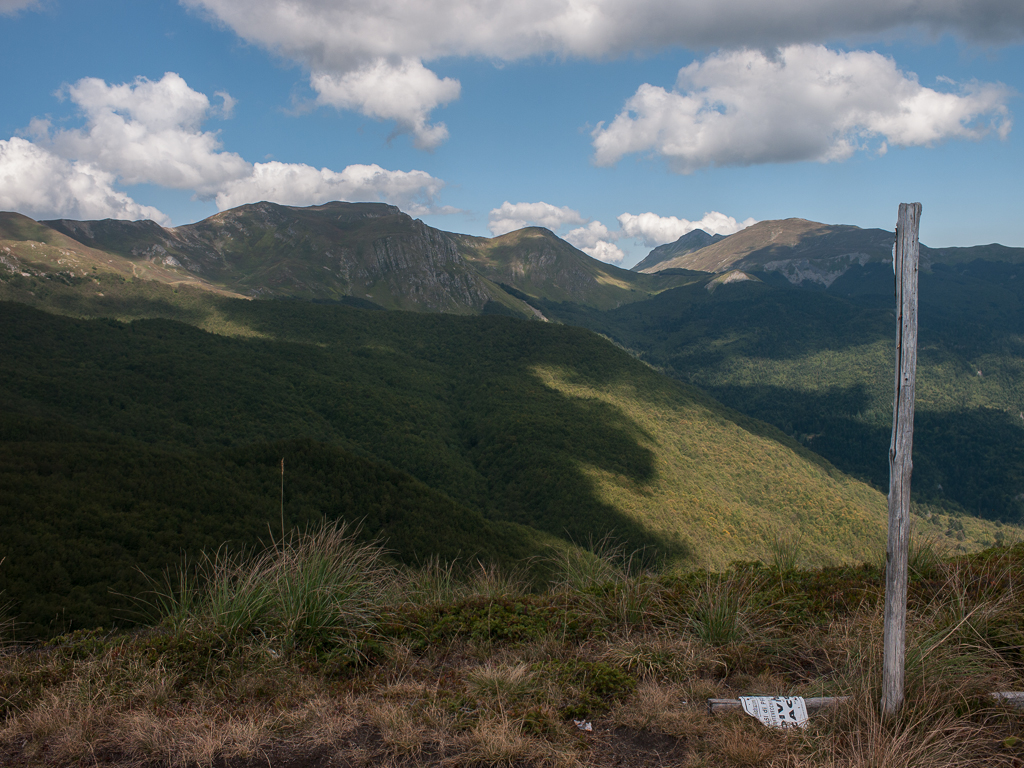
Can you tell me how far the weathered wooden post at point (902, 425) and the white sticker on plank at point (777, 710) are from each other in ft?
2.71

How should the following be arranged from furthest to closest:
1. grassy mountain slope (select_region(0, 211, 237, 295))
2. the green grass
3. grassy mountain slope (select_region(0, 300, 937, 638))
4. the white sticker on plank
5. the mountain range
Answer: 1. grassy mountain slope (select_region(0, 211, 237, 295))
2. grassy mountain slope (select_region(0, 300, 937, 638))
3. the mountain range
4. the white sticker on plank
5. the green grass

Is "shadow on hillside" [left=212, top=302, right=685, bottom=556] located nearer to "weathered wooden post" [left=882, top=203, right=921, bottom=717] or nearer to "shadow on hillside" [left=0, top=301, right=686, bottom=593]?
"shadow on hillside" [left=0, top=301, right=686, bottom=593]

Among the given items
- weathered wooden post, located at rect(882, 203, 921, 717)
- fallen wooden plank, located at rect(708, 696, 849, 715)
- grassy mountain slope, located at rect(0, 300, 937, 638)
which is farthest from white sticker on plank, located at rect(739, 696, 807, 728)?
grassy mountain slope, located at rect(0, 300, 937, 638)

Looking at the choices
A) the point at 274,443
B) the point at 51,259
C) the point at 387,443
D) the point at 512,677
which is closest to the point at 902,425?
the point at 512,677

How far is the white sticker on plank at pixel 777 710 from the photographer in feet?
14.6

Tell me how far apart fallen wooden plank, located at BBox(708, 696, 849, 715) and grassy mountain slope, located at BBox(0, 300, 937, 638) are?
438 centimetres

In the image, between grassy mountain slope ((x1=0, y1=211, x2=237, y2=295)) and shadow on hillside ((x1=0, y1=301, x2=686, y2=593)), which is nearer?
shadow on hillside ((x1=0, y1=301, x2=686, y2=593))

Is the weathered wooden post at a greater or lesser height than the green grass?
greater

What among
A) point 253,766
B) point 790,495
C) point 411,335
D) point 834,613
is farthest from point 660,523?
point 411,335

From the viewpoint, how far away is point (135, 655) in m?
5.76

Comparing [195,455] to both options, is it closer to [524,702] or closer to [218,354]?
[524,702]

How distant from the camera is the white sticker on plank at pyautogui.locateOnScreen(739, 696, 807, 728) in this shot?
4.46 metres

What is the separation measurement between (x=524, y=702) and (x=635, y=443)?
77843 millimetres

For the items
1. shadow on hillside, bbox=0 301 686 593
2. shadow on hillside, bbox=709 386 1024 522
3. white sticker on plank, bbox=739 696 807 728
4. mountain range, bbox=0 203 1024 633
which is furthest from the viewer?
shadow on hillside, bbox=709 386 1024 522
